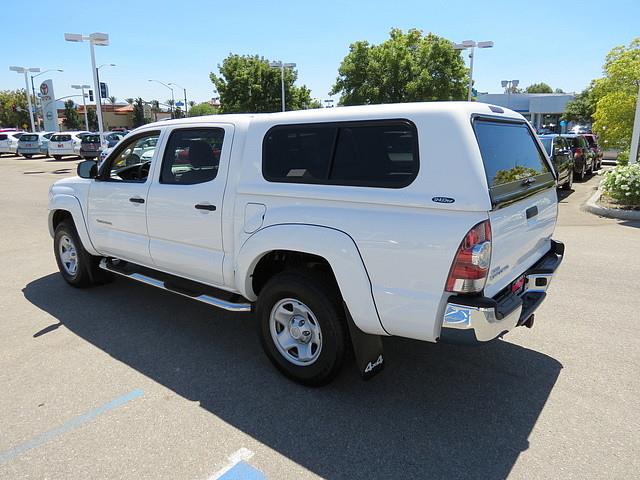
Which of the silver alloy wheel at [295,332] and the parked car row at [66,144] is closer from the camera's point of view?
the silver alloy wheel at [295,332]

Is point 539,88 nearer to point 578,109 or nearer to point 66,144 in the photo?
point 578,109

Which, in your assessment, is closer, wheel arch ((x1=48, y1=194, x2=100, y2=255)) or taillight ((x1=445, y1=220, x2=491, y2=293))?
taillight ((x1=445, y1=220, x2=491, y2=293))

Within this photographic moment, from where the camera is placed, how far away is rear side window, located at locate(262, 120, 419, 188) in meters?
2.90

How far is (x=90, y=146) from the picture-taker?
89.0 ft

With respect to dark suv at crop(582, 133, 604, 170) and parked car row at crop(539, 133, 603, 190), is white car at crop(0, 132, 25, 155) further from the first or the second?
dark suv at crop(582, 133, 604, 170)

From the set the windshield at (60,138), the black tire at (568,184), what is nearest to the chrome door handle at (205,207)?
the black tire at (568,184)

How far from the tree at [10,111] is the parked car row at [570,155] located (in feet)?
267

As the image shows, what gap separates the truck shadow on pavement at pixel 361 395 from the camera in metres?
2.75

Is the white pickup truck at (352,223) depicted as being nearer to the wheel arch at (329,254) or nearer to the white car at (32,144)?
the wheel arch at (329,254)

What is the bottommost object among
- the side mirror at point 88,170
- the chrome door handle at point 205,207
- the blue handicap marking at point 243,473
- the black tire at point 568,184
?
the blue handicap marking at point 243,473

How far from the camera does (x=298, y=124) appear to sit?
3414mm

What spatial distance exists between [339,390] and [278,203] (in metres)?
1.43

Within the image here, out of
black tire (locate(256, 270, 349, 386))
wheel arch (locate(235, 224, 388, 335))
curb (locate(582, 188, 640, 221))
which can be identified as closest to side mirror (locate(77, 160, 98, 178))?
wheel arch (locate(235, 224, 388, 335))

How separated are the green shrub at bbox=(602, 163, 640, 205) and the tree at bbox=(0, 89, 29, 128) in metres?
84.6
